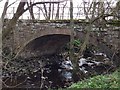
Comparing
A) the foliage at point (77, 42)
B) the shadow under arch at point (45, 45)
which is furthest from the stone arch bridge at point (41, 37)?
the foliage at point (77, 42)

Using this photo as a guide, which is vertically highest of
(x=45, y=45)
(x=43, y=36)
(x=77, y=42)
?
(x=43, y=36)

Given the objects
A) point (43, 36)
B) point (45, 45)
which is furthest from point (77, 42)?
point (45, 45)

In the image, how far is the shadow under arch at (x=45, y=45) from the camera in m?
14.8

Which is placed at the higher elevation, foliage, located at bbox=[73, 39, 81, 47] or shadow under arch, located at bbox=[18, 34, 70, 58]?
foliage, located at bbox=[73, 39, 81, 47]

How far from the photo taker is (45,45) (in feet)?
54.2

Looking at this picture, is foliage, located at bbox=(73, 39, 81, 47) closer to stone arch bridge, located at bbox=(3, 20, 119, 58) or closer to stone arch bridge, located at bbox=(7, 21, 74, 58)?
stone arch bridge, located at bbox=(3, 20, 119, 58)

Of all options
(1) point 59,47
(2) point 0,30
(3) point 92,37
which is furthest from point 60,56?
(2) point 0,30

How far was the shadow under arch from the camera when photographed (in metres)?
14.8

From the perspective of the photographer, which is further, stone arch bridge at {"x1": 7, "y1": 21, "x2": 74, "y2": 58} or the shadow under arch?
the shadow under arch

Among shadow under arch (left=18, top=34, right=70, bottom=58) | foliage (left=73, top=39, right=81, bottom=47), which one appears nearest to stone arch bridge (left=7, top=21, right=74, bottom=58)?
shadow under arch (left=18, top=34, right=70, bottom=58)

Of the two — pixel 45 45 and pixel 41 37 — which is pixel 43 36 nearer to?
pixel 41 37

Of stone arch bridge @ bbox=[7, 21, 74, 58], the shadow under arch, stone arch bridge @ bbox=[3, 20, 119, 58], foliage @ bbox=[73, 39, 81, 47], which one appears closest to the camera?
stone arch bridge @ bbox=[3, 20, 119, 58]

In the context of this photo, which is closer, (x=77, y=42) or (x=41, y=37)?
(x=77, y=42)

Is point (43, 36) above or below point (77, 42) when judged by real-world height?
above
